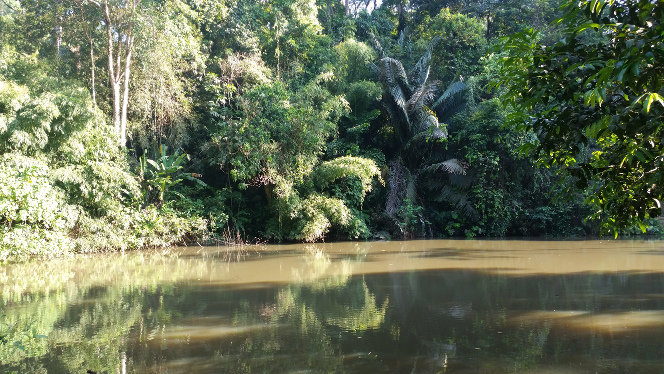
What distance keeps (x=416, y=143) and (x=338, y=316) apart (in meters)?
11.8

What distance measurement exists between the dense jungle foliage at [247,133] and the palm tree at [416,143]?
57 mm

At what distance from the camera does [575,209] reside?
16.1 metres

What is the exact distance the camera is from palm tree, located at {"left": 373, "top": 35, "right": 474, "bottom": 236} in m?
15.6

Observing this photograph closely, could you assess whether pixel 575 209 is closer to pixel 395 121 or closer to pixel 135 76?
pixel 395 121

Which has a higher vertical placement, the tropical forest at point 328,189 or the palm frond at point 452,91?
the palm frond at point 452,91

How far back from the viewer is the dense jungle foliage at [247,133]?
38.7ft

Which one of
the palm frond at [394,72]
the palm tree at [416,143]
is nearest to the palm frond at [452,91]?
the palm tree at [416,143]

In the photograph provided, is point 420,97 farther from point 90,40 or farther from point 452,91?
point 90,40

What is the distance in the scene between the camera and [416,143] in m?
16.5

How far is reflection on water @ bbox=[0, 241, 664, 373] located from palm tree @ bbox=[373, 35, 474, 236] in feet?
19.1

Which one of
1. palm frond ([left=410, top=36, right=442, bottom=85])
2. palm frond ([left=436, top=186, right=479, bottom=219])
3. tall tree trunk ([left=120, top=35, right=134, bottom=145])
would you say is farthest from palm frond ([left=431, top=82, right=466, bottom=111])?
tall tree trunk ([left=120, top=35, right=134, bottom=145])

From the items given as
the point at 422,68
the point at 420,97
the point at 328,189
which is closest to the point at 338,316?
the point at 328,189

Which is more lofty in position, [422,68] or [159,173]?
[422,68]

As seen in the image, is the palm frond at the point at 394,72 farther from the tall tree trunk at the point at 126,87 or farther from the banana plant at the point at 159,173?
the tall tree trunk at the point at 126,87
